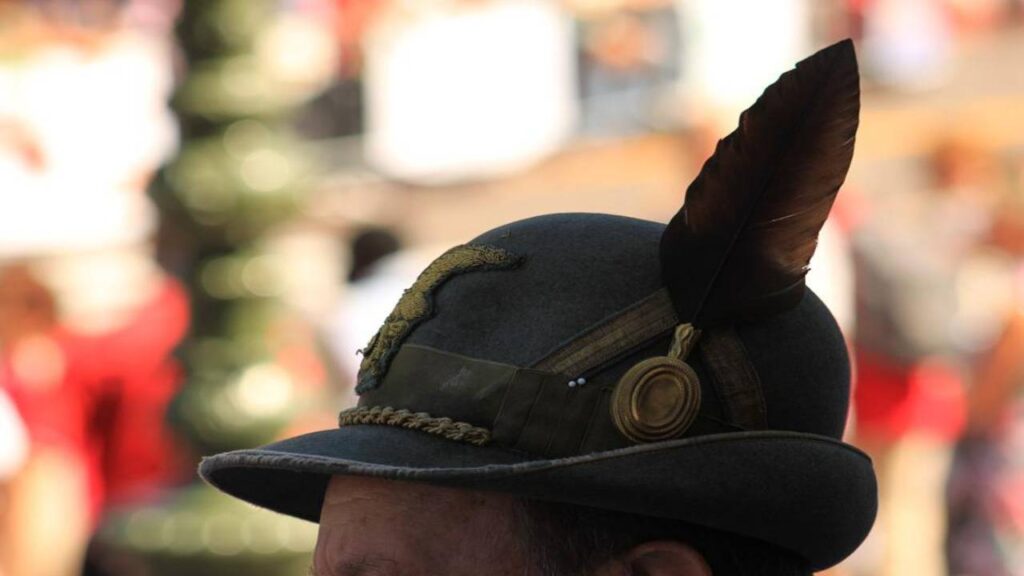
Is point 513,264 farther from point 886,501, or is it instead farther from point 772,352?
point 886,501

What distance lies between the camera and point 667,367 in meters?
1.76

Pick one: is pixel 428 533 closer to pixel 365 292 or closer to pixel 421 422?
pixel 421 422

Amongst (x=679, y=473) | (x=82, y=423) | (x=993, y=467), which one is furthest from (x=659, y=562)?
(x=82, y=423)

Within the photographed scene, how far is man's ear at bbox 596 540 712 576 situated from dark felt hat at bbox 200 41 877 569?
6cm

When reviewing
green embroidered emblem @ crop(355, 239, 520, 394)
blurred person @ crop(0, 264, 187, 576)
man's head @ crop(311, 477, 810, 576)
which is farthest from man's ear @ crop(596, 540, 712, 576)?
blurred person @ crop(0, 264, 187, 576)

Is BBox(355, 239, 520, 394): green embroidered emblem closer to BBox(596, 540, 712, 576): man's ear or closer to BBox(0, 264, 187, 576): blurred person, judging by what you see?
BBox(596, 540, 712, 576): man's ear

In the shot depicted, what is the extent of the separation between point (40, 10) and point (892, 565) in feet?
41.6

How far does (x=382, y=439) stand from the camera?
1.88 meters

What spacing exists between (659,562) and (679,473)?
142mm

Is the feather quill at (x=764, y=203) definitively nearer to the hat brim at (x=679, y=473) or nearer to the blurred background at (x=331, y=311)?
the hat brim at (x=679, y=473)

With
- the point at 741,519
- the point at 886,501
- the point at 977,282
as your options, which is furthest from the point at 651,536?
the point at 977,282

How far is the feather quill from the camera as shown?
172 cm

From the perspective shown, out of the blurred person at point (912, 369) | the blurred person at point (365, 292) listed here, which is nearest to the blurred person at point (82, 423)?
the blurred person at point (365, 292)

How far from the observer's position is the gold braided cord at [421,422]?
5.96 ft
